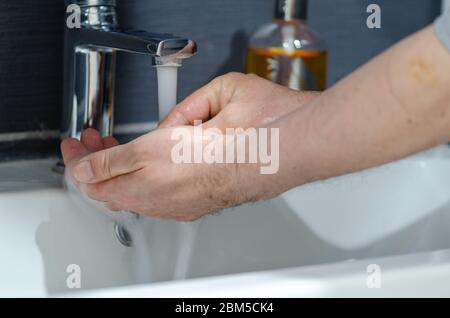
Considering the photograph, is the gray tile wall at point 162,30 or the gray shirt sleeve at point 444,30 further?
the gray tile wall at point 162,30

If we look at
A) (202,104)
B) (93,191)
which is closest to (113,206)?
(93,191)

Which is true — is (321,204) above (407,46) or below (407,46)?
below

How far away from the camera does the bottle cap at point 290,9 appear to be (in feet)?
2.82

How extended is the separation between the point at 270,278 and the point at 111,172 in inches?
6.5

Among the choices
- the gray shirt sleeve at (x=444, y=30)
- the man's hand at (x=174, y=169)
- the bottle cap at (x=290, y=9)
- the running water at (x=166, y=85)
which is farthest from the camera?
the bottle cap at (x=290, y=9)

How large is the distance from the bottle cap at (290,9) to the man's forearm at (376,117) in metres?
0.28

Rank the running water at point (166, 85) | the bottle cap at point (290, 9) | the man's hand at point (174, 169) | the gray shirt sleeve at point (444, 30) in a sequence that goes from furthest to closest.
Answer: the bottle cap at point (290, 9) → the running water at point (166, 85) → the man's hand at point (174, 169) → the gray shirt sleeve at point (444, 30)

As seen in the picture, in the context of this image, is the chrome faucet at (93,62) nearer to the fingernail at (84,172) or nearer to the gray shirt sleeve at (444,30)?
the fingernail at (84,172)

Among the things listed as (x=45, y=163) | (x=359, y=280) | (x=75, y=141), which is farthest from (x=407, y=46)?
(x=45, y=163)

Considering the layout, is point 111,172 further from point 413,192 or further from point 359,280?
point 413,192

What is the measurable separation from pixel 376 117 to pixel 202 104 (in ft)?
0.82

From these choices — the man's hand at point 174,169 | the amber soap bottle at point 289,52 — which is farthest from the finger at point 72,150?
the amber soap bottle at point 289,52

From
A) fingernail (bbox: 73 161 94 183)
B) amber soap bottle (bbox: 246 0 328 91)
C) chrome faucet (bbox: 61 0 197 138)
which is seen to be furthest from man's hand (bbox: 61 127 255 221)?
amber soap bottle (bbox: 246 0 328 91)

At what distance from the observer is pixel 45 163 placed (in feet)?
2.82
